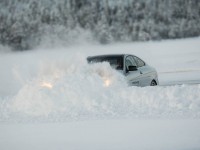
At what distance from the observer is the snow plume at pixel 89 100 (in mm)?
10820

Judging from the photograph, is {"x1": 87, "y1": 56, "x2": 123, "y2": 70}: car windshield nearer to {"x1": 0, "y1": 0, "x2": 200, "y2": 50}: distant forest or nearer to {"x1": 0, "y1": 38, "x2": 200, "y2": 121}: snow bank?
{"x1": 0, "y1": 38, "x2": 200, "y2": 121}: snow bank

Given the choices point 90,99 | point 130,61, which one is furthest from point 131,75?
point 90,99

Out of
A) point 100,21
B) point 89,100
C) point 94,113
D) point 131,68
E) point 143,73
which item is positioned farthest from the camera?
point 100,21

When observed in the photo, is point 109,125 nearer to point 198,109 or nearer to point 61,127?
point 61,127

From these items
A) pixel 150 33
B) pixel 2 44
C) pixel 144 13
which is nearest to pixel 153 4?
pixel 144 13

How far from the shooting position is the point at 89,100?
1142cm

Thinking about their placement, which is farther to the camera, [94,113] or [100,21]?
[100,21]

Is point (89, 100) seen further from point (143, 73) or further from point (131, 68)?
point (143, 73)

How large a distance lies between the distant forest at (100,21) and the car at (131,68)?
74.7 m

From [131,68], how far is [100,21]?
3781 inches

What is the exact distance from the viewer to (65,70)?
1296cm

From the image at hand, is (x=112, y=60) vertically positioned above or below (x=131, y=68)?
above

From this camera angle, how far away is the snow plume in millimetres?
10820

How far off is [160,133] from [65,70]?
4.45 m
